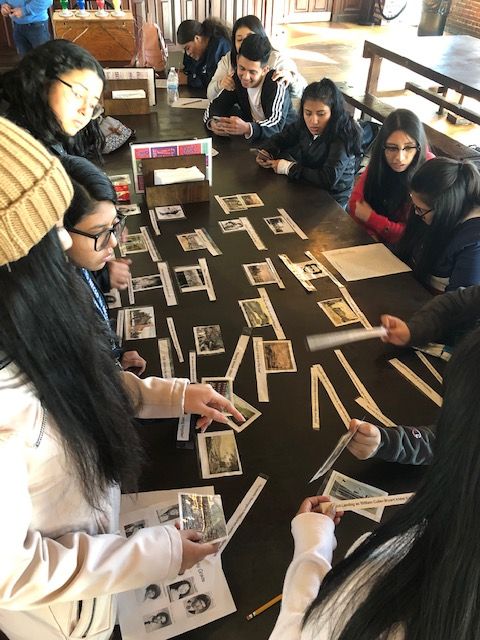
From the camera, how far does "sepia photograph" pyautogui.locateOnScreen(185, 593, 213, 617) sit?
98 cm

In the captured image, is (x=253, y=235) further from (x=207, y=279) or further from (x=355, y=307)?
(x=355, y=307)

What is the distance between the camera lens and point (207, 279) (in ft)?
6.17

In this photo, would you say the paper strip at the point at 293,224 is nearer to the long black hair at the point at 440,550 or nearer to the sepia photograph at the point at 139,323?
the sepia photograph at the point at 139,323

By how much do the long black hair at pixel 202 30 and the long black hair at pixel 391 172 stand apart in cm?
212

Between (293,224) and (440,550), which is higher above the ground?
(440,550)

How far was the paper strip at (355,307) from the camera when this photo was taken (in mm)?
1692

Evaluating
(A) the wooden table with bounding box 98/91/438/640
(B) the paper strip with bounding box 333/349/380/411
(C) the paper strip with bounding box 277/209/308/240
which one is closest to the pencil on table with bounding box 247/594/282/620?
(A) the wooden table with bounding box 98/91/438/640

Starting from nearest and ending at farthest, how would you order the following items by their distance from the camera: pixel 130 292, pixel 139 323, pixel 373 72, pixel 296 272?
pixel 139 323
pixel 130 292
pixel 296 272
pixel 373 72

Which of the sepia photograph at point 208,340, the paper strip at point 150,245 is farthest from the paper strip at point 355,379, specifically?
the paper strip at point 150,245

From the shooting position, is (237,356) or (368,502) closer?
(368,502)

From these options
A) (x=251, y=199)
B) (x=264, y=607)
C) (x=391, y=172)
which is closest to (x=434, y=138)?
(x=391, y=172)

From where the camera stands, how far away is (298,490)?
46.8 inches

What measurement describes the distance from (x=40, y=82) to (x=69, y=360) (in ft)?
5.86

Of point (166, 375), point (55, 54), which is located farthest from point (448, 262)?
point (55, 54)
